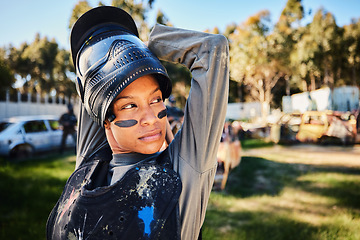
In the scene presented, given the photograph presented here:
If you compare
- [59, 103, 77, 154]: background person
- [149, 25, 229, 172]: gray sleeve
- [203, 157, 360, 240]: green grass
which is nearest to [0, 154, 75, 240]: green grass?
[149, 25, 229, 172]: gray sleeve

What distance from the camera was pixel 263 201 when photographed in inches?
191

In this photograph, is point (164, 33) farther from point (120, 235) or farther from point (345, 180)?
point (345, 180)

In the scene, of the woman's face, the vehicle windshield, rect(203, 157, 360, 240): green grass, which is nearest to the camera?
the woman's face

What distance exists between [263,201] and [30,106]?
19.9m

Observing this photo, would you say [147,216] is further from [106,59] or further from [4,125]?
[4,125]

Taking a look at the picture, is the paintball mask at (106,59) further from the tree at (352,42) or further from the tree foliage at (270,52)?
the tree at (352,42)

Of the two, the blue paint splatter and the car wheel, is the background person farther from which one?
the blue paint splatter

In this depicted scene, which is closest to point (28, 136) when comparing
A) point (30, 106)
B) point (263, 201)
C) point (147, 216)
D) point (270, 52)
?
point (263, 201)

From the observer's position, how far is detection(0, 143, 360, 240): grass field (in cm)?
368

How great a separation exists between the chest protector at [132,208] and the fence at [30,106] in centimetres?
1953

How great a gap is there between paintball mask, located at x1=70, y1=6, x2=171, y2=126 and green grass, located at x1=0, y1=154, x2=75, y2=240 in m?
1.11

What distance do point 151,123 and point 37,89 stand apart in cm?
3066

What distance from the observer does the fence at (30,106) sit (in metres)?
17.6

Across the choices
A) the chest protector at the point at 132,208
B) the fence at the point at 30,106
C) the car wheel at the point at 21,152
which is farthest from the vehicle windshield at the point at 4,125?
the fence at the point at 30,106
